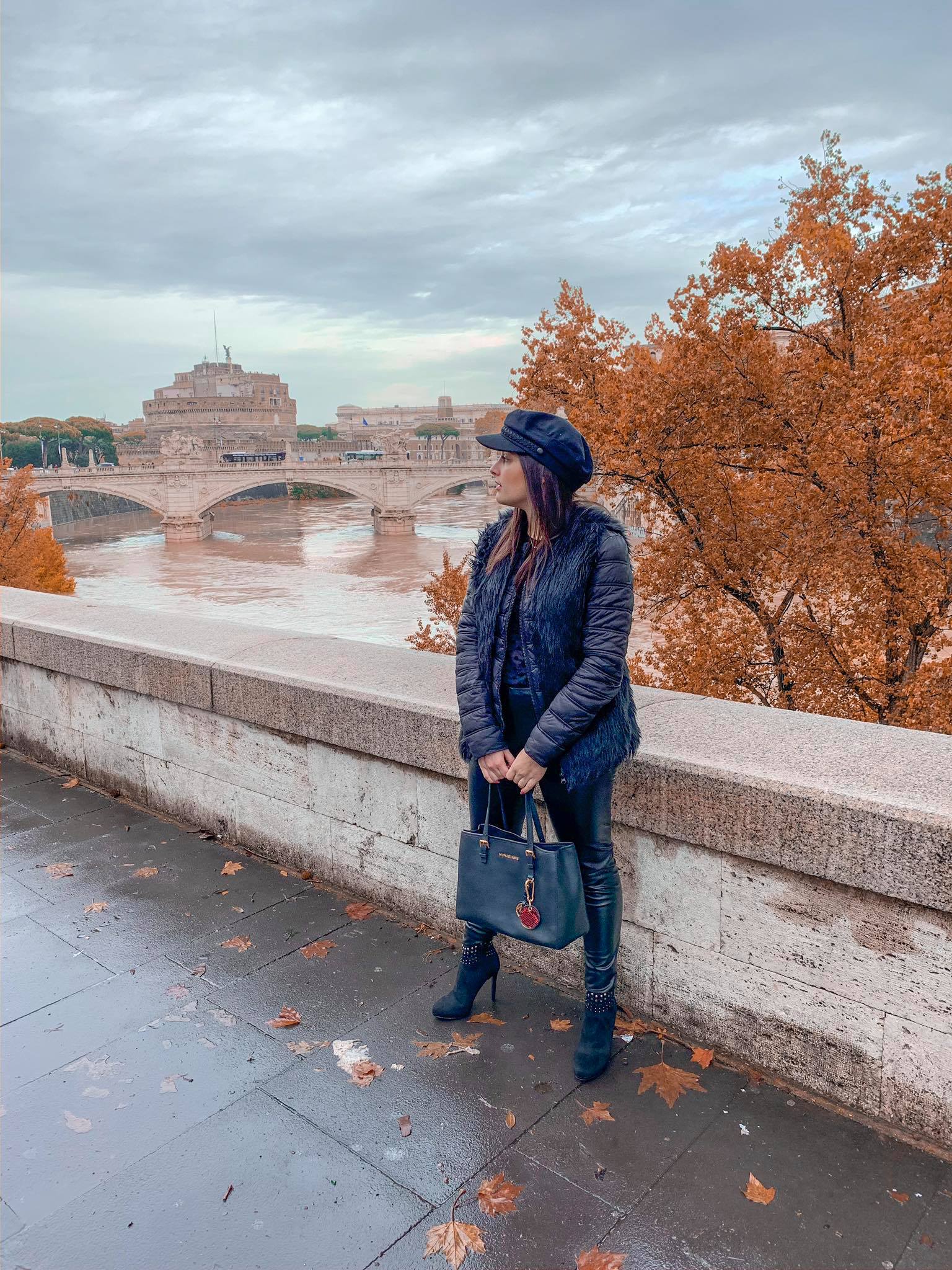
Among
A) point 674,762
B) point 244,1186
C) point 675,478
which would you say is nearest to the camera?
point 244,1186

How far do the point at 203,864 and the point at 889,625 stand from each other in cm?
958

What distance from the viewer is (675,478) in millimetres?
13047

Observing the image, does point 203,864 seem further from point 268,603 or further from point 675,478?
point 268,603

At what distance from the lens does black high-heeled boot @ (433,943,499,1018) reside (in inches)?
111

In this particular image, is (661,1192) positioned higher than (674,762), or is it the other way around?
(674,762)

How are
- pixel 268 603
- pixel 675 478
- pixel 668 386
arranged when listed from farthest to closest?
pixel 268 603
pixel 675 478
pixel 668 386

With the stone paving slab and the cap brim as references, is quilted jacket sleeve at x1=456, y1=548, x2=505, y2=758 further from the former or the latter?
the stone paving slab

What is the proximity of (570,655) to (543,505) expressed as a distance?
16.0 inches

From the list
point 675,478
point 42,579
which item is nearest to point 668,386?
point 675,478

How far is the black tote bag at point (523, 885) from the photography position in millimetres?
2418

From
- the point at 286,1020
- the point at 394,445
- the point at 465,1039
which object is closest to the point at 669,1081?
the point at 465,1039

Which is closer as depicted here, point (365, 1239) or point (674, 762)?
point (365, 1239)

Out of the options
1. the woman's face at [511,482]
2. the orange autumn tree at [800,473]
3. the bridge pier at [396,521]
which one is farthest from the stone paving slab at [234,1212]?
the bridge pier at [396,521]

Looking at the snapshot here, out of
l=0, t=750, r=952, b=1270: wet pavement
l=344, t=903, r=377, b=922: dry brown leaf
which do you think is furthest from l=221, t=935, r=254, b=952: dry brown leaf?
l=344, t=903, r=377, b=922: dry brown leaf
